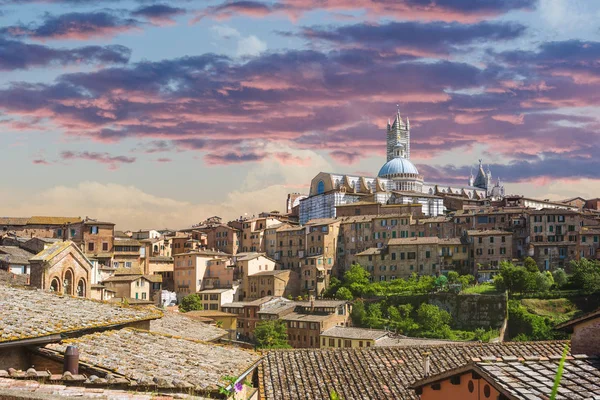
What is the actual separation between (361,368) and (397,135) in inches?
5986

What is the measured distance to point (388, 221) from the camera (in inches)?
3989


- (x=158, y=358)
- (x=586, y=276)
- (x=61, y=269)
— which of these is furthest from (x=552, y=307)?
(x=158, y=358)

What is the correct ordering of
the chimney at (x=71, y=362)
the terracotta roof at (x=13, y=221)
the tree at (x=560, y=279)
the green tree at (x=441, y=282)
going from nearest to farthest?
the chimney at (x=71, y=362) → the tree at (x=560, y=279) → the green tree at (x=441, y=282) → the terracotta roof at (x=13, y=221)

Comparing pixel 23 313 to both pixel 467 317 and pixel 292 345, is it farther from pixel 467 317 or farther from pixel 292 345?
pixel 467 317

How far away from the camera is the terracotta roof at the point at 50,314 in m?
12.1

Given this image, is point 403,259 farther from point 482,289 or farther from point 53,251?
point 53,251

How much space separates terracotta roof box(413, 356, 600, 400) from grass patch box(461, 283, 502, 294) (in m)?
71.5

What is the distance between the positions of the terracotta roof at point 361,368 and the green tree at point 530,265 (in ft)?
211

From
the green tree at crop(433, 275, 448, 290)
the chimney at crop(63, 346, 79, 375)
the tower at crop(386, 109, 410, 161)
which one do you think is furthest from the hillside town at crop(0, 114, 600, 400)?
the tower at crop(386, 109, 410, 161)

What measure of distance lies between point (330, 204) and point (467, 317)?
44383 mm

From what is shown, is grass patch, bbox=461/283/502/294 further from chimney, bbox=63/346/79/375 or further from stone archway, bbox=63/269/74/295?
chimney, bbox=63/346/79/375

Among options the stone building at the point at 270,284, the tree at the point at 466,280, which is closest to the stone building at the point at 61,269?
the tree at the point at 466,280

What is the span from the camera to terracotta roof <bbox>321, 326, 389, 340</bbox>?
60.6 metres

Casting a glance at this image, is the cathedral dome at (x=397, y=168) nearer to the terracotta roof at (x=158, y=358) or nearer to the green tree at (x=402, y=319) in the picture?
the green tree at (x=402, y=319)
